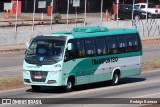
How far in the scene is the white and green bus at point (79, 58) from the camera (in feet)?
76.0

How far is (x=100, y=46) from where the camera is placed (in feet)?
84.0

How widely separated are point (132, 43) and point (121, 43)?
36.5 inches

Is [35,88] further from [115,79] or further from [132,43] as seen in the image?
[132,43]

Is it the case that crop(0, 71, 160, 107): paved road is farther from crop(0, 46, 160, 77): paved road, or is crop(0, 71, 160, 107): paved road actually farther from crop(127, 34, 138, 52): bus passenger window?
crop(0, 46, 160, 77): paved road

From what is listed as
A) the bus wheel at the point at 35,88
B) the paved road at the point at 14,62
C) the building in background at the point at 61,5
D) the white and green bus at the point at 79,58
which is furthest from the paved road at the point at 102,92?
the building in background at the point at 61,5

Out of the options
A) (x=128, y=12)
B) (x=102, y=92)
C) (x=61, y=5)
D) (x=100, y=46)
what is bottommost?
(x=102, y=92)

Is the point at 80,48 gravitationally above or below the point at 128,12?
above

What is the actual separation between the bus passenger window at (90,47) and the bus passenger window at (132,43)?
2806 millimetres

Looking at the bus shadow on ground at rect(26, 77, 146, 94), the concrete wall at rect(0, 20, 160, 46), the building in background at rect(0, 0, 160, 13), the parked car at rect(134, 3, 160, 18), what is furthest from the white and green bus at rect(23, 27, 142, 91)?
the parked car at rect(134, 3, 160, 18)

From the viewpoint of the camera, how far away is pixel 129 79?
2941 cm

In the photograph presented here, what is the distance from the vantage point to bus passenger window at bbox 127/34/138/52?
27.5m

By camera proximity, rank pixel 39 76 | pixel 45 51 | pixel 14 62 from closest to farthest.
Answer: pixel 39 76, pixel 45 51, pixel 14 62

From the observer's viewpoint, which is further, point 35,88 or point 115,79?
point 115,79

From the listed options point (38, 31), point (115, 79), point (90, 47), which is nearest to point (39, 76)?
point (90, 47)
